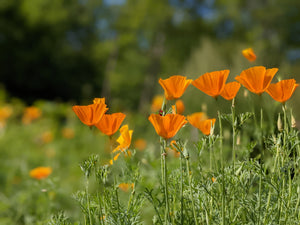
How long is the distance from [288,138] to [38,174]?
1181 millimetres

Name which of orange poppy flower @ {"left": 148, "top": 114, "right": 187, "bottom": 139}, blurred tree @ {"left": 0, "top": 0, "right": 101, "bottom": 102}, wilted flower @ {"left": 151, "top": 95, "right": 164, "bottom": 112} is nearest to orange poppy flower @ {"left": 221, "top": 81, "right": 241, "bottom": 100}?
orange poppy flower @ {"left": 148, "top": 114, "right": 187, "bottom": 139}

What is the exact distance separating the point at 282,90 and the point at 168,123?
0.27 m

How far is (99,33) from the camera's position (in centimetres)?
2103

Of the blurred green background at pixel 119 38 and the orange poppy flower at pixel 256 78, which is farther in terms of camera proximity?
the blurred green background at pixel 119 38

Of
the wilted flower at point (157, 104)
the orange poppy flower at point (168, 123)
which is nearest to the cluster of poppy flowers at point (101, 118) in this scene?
the orange poppy flower at point (168, 123)

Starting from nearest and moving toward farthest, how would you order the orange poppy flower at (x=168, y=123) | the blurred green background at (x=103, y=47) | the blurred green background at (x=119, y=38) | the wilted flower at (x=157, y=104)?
the orange poppy flower at (x=168, y=123), the wilted flower at (x=157, y=104), the blurred green background at (x=103, y=47), the blurred green background at (x=119, y=38)

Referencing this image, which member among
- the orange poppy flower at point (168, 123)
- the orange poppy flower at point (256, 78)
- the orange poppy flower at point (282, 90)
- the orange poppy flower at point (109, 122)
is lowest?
the orange poppy flower at point (168, 123)

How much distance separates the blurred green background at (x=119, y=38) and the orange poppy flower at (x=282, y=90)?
9227mm

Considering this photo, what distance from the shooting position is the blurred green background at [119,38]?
12.6m

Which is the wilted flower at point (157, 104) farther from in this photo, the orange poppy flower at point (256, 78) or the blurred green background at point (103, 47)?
the blurred green background at point (103, 47)

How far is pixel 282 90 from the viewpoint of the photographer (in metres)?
0.76

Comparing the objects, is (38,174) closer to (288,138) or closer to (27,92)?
(288,138)

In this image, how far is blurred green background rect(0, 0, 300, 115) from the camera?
41.2ft

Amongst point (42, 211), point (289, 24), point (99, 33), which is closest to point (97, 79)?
point (99, 33)
